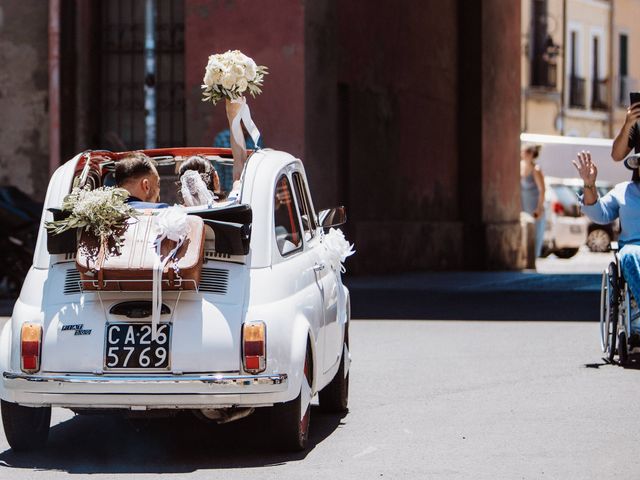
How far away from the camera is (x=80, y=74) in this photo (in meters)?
22.4

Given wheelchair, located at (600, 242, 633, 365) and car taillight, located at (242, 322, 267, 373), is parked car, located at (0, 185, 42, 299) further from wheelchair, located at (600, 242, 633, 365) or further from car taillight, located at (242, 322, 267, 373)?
car taillight, located at (242, 322, 267, 373)

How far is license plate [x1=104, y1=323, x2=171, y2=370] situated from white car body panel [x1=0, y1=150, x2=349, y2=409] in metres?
0.03

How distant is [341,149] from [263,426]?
15.1m

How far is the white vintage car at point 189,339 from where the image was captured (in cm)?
706

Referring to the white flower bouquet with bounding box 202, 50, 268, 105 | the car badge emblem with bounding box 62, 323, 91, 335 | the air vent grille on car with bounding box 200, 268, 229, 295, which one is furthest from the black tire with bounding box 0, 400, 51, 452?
the white flower bouquet with bounding box 202, 50, 268, 105

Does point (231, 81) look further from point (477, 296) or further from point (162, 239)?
point (477, 296)

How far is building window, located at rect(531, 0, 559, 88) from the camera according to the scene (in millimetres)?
48719

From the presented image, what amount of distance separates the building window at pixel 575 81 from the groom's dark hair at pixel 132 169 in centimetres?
4433

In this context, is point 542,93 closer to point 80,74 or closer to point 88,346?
point 80,74

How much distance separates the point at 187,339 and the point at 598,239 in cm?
2952

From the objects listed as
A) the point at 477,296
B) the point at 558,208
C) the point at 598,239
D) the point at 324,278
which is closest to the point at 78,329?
the point at 324,278

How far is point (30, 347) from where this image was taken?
7.19 m

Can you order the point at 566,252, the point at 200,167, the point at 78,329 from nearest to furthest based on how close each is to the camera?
the point at 78,329, the point at 200,167, the point at 566,252

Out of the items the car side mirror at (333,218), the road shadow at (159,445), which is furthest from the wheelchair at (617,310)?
the car side mirror at (333,218)
